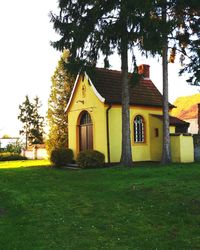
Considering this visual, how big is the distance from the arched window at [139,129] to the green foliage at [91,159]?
3.94 metres

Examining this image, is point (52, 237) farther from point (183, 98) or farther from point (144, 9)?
point (183, 98)

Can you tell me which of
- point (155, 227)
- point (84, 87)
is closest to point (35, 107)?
point (84, 87)

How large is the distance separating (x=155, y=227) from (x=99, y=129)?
16.1 meters

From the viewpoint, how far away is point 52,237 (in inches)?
305

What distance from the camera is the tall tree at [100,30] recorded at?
19.1 metres

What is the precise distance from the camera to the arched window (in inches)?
1012

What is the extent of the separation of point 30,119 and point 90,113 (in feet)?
116

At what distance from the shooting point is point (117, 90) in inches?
1006

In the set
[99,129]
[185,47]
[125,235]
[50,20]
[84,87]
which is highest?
[50,20]

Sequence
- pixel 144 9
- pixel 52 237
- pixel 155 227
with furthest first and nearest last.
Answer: pixel 144 9 → pixel 155 227 → pixel 52 237

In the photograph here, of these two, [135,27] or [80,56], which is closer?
[135,27]

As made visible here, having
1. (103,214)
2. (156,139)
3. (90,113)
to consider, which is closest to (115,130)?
(90,113)

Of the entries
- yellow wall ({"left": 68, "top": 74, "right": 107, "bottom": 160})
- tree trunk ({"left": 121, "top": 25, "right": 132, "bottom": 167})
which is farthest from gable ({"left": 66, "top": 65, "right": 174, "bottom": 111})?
tree trunk ({"left": 121, "top": 25, "right": 132, "bottom": 167})

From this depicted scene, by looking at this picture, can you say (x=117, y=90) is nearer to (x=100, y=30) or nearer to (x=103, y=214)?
(x=100, y=30)
